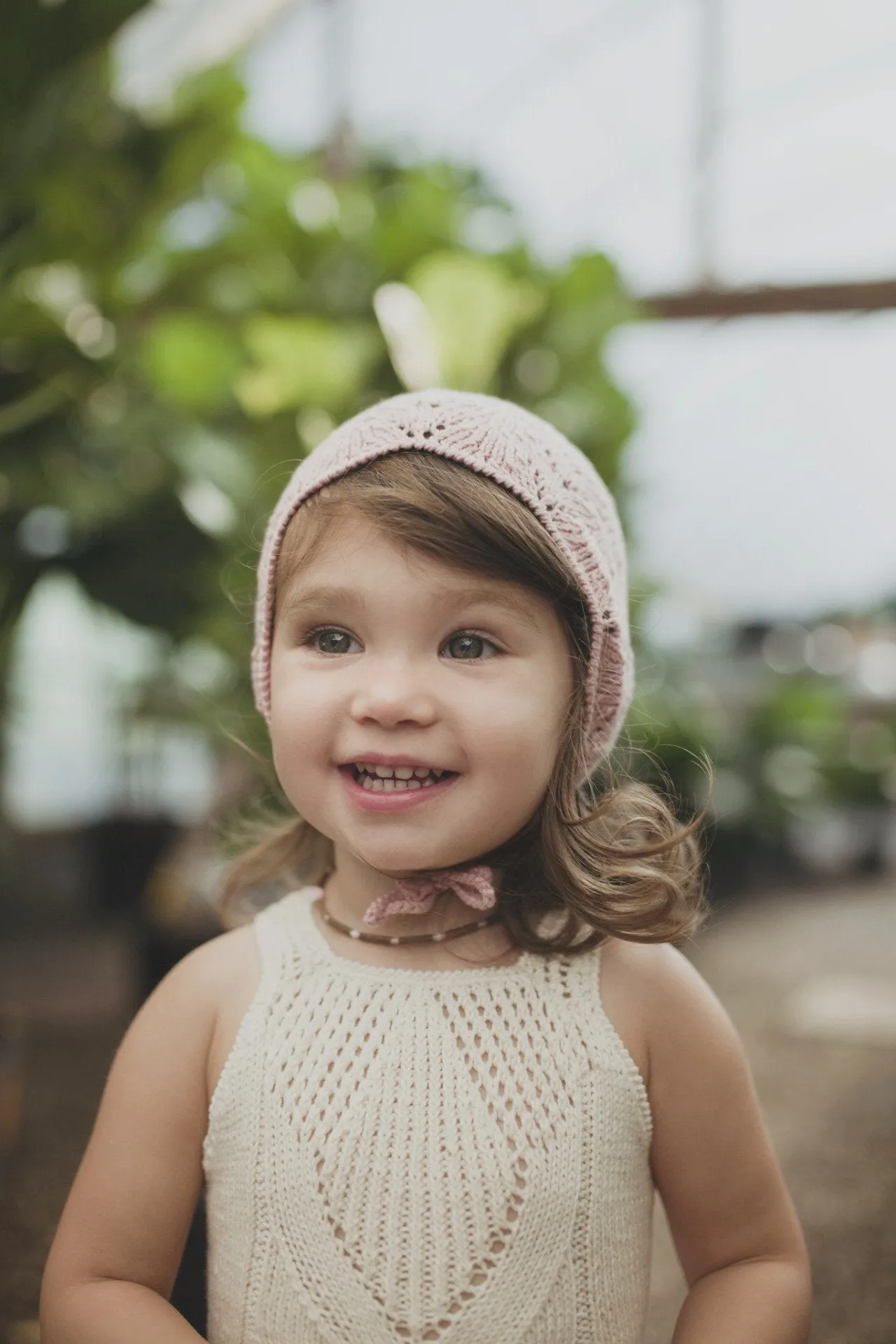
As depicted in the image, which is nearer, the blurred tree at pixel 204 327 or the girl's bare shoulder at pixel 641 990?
the girl's bare shoulder at pixel 641 990

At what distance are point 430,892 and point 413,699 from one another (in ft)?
0.58

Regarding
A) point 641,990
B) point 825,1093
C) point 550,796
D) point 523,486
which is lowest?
point 825,1093

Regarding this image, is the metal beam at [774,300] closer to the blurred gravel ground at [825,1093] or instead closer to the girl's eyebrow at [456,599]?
the blurred gravel ground at [825,1093]

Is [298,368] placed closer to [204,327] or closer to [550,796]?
[204,327]

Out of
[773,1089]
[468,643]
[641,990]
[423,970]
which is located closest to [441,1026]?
[423,970]

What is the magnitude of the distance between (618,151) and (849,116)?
708mm

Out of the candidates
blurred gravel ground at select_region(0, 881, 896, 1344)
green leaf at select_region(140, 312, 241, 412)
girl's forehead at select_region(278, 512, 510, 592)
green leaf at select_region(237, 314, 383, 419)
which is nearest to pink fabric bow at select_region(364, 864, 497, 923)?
girl's forehead at select_region(278, 512, 510, 592)

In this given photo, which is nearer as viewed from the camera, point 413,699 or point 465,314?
point 413,699

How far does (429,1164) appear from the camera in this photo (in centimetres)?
87

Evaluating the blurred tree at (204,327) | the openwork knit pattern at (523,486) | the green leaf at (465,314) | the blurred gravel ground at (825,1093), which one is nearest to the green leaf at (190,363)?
the blurred tree at (204,327)

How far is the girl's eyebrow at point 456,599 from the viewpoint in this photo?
0.88 metres

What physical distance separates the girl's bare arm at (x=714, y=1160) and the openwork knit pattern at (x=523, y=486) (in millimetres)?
225

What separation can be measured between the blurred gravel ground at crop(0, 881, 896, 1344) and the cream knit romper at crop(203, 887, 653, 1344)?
13.1 inches

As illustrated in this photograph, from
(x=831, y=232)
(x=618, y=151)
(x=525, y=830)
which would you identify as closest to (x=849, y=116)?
(x=831, y=232)
